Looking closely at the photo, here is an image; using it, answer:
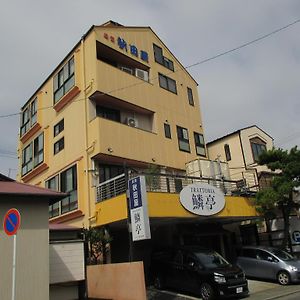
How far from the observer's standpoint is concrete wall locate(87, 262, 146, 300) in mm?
12703

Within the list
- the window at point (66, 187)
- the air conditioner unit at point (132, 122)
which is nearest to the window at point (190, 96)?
the air conditioner unit at point (132, 122)

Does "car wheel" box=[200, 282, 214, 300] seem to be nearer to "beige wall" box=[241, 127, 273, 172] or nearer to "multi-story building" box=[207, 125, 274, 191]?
"multi-story building" box=[207, 125, 274, 191]

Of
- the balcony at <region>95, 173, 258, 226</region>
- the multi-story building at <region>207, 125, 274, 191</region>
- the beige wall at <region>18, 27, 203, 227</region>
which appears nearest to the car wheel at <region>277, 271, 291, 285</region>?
the balcony at <region>95, 173, 258, 226</region>

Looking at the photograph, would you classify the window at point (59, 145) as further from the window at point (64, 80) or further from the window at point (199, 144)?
the window at point (199, 144)

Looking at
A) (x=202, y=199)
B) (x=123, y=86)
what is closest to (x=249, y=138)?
(x=123, y=86)

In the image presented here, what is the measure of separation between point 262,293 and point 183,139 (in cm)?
1115

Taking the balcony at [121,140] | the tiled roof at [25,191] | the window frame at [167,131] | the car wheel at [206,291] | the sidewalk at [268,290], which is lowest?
the sidewalk at [268,290]

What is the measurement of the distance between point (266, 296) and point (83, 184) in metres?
9.58

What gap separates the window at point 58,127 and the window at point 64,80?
1455 mm

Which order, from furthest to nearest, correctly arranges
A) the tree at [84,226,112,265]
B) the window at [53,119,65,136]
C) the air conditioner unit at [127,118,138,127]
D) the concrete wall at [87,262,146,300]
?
A: the window at [53,119,65,136] → the air conditioner unit at [127,118,138,127] → the tree at [84,226,112,265] → the concrete wall at [87,262,146,300]

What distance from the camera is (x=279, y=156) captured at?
66.6 ft

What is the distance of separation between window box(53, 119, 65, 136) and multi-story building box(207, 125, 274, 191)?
1074 centimetres

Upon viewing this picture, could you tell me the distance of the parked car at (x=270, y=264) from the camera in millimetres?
16812

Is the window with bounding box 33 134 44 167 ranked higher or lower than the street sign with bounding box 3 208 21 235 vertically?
higher
